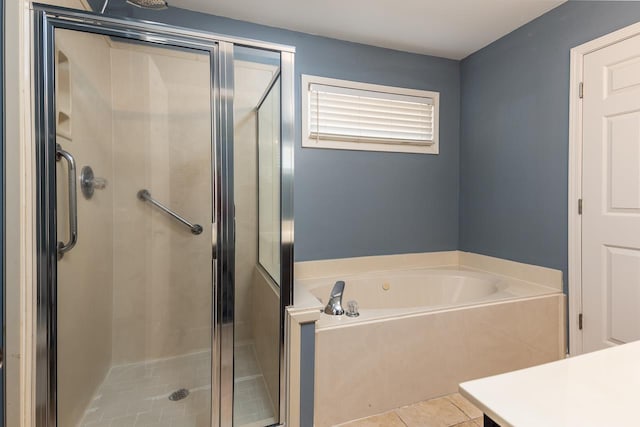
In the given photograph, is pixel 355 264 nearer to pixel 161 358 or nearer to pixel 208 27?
pixel 161 358

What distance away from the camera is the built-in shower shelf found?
49.6 inches

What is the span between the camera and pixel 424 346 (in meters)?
1.70

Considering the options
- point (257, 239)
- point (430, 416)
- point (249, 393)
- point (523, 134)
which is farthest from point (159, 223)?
point (523, 134)

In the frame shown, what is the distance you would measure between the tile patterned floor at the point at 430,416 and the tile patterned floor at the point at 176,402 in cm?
48

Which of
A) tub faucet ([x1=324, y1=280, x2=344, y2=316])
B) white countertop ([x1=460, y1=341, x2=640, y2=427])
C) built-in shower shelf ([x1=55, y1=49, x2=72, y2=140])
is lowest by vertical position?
tub faucet ([x1=324, y1=280, x2=344, y2=316])

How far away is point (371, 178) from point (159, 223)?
1.60m

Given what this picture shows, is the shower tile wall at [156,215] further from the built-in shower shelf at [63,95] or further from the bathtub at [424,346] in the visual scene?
the bathtub at [424,346]

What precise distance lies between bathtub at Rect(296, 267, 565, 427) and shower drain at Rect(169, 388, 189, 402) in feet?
2.43

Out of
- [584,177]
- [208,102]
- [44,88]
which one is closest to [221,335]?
[208,102]

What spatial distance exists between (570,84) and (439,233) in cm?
140

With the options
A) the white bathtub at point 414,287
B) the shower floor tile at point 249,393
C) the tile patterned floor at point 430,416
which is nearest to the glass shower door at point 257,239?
the shower floor tile at point 249,393

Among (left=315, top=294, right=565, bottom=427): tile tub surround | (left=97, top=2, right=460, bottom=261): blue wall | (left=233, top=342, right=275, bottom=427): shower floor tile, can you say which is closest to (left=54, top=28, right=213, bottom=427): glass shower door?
(left=233, top=342, right=275, bottom=427): shower floor tile

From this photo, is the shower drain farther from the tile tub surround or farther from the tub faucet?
the tub faucet

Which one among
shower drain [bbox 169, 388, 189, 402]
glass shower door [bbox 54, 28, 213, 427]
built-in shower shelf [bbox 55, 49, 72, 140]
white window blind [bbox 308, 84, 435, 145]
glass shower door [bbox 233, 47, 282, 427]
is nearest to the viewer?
built-in shower shelf [bbox 55, 49, 72, 140]
